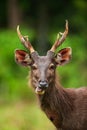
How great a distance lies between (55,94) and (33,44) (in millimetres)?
17034

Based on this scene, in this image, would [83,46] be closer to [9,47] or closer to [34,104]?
[9,47]

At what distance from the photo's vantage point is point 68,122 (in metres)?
14.7

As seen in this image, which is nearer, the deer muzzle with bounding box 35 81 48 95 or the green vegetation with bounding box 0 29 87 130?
the deer muzzle with bounding box 35 81 48 95

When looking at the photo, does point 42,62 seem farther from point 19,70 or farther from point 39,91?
point 19,70

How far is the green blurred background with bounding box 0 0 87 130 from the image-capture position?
20.4 m

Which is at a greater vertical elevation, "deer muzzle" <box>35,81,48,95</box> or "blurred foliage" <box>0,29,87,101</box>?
"blurred foliage" <box>0,29,87,101</box>

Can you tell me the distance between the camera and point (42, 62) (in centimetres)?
1452

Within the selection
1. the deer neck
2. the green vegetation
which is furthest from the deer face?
the green vegetation

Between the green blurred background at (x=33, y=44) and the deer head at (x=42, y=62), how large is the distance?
2.45 m

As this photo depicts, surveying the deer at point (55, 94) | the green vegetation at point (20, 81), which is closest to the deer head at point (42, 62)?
the deer at point (55, 94)

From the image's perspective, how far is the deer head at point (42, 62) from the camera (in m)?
14.2

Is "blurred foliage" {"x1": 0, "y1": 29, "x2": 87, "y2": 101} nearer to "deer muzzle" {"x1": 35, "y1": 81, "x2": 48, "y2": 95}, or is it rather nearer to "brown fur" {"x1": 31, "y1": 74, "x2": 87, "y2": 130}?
"brown fur" {"x1": 31, "y1": 74, "x2": 87, "y2": 130}

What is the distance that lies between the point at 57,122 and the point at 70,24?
61.8 ft

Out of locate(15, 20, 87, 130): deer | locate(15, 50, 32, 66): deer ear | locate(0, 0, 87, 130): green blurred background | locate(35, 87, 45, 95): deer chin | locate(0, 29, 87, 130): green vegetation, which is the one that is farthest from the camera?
locate(0, 0, 87, 130): green blurred background
